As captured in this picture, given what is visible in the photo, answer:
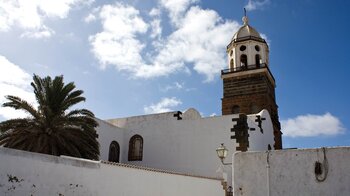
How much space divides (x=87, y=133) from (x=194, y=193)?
5477 millimetres

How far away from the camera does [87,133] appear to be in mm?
15875

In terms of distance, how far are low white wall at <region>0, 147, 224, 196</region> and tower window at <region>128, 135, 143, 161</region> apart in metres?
6.66

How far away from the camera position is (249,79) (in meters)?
27.8

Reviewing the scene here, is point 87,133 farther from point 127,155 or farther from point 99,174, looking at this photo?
Answer: point 127,155

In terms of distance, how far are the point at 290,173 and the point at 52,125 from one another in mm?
10210

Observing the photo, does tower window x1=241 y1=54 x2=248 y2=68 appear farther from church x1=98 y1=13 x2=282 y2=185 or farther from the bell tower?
church x1=98 y1=13 x2=282 y2=185

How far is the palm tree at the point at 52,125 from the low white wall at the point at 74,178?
10.2ft

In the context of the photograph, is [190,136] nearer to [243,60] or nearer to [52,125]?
[52,125]

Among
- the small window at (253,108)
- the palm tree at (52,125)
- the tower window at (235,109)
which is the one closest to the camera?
the palm tree at (52,125)

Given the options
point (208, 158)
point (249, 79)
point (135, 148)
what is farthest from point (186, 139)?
point (249, 79)

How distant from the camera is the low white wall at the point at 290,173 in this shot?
25.3ft

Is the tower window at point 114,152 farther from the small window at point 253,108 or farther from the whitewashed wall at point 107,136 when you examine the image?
the small window at point 253,108

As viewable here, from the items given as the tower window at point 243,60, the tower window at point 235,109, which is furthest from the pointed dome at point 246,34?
the tower window at point 235,109

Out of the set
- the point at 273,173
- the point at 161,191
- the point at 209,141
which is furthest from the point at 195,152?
the point at 273,173
